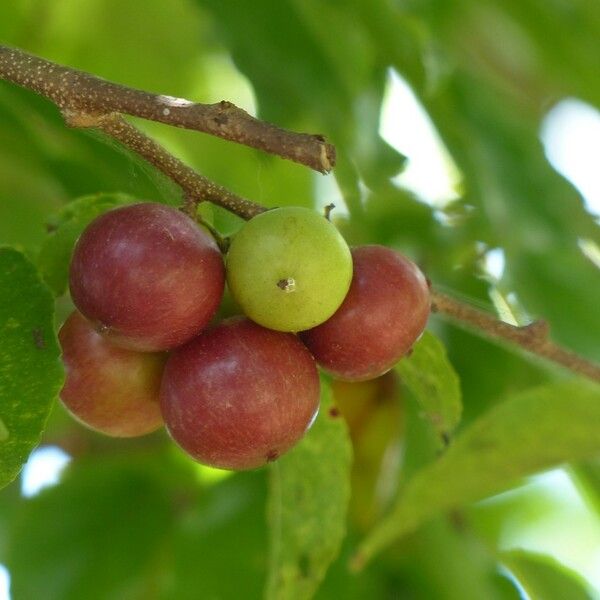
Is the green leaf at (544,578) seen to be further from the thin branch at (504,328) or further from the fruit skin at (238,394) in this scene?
the fruit skin at (238,394)

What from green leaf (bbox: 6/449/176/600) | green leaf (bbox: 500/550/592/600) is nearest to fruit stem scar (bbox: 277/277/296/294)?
green leaf (bbox: 500/550/592/600)

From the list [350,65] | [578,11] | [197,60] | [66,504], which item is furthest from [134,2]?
[66,504]

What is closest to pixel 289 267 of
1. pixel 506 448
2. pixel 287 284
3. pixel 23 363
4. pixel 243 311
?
pixel 287 284

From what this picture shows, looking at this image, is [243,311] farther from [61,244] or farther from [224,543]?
[224,543]

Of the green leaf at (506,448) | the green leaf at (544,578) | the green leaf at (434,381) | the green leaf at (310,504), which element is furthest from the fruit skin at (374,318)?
the green leaf at (544,578)

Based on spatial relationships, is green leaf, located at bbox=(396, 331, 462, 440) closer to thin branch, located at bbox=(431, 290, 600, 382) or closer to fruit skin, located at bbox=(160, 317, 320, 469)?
thin branch, located at bbox=(431, 290, 600, 382)

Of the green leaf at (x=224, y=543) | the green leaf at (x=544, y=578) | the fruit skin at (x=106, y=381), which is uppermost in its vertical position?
the fruit skin at (x=106, y=381)
